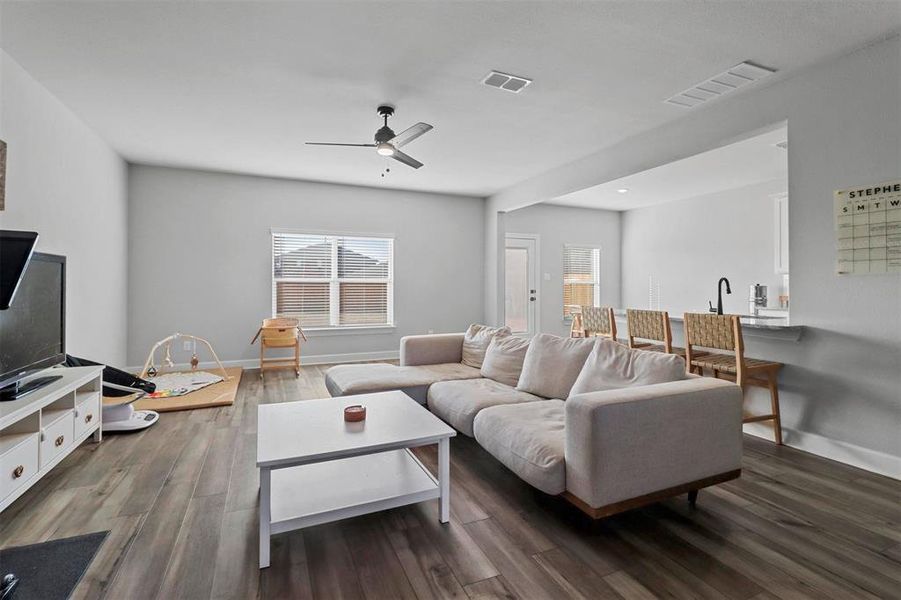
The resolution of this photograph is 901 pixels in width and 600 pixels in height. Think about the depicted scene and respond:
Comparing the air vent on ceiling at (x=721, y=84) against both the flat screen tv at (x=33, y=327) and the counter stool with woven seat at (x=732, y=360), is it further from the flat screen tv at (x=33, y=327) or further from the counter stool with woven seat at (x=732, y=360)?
the flat screen tv at (x=33, y=327)

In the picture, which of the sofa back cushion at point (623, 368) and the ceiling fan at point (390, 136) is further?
the ceiling fan at point (390, 136)

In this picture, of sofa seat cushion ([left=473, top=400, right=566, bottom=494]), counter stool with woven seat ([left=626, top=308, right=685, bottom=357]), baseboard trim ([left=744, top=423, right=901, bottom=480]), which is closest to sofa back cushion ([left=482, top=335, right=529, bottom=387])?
sofa seat cushion ([left=473, top=400, right=566, bottom=494])

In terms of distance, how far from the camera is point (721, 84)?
3.09 m

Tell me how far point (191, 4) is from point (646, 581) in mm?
3430

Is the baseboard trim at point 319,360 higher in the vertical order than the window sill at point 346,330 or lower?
lower

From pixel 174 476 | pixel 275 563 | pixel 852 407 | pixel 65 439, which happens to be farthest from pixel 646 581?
pixel 65 439

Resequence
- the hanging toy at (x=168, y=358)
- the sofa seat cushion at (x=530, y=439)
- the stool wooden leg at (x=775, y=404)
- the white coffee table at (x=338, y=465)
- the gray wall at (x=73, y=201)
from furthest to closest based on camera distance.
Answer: the hanging toy at (x=168, y=358)
the stool wooden leg at (x=775, y=404)
the gray wall at (x=73, y=201)
the sofa seat cushion at (x=530, y=439)
the white coffee table at (x=338, y=465)

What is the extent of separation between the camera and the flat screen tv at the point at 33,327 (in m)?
2.26

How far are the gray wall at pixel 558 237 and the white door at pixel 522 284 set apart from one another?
135 millimetres

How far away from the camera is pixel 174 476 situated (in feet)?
8.15

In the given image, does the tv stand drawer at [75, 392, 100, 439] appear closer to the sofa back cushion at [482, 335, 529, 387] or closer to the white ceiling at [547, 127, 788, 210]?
the sofa back cushion at [482, 335, 529, 387]

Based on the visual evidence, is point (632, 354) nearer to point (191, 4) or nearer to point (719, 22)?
point (719, 22)

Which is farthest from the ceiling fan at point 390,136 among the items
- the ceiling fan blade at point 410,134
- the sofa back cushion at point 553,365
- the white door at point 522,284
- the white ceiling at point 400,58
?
the white door at point 522,284

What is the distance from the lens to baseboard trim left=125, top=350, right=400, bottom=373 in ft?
17.7
